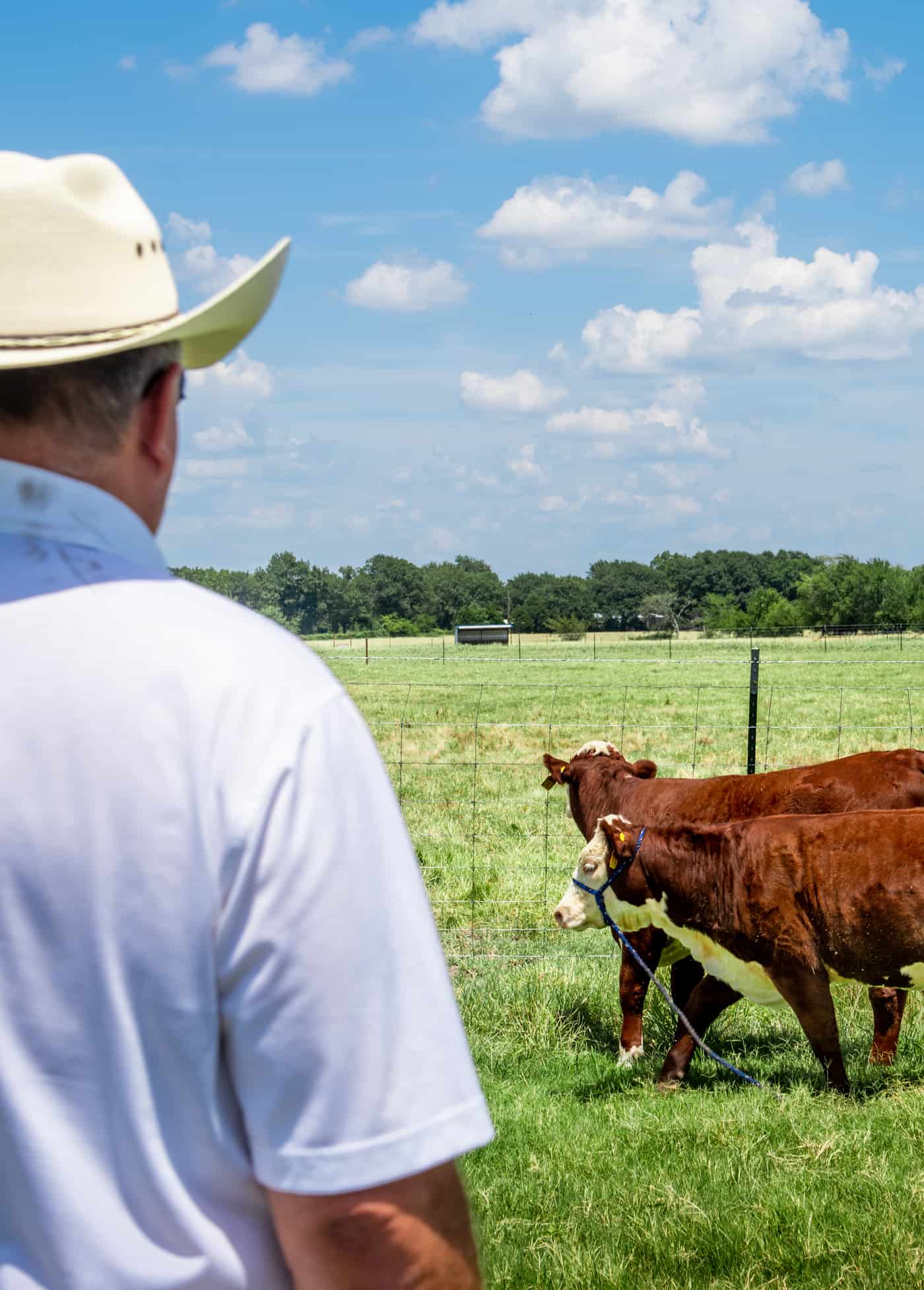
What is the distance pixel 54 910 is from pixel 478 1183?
384 cm

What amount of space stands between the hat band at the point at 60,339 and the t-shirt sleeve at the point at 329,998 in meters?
0.42

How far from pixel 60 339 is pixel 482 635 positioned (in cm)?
8857

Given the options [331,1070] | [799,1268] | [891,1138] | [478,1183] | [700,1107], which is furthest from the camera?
[700,1107]

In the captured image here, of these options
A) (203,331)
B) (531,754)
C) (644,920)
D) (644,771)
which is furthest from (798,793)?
(531,754)

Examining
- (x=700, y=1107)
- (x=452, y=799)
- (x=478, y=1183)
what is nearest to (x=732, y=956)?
(x=700, y=1107)

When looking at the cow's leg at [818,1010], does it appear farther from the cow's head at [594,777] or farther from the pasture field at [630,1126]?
the cow's head at [594,777]

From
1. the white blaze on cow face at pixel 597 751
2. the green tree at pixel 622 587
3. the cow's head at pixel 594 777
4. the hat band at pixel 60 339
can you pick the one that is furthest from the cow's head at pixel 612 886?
the green tree at pixel 622 587

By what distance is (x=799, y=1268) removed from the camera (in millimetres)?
3824

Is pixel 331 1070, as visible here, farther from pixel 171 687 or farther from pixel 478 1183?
pixel 478 1183

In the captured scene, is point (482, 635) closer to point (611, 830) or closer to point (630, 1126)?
point (611, 830)

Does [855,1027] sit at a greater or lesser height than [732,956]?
lesser

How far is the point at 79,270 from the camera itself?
4.07ft

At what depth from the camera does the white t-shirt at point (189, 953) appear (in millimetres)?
1084

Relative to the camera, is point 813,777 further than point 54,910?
Yes
